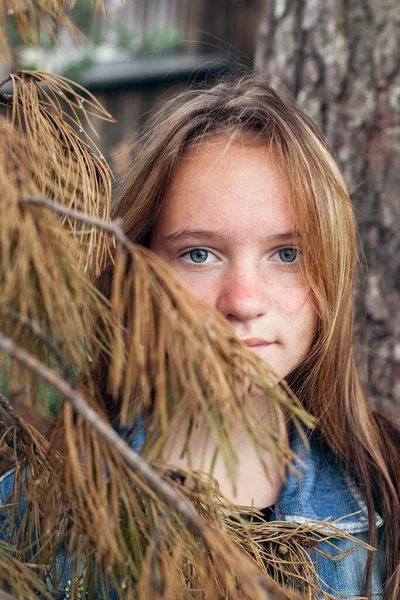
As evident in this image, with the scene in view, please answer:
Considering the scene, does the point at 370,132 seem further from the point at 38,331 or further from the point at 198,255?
the point at 38,331

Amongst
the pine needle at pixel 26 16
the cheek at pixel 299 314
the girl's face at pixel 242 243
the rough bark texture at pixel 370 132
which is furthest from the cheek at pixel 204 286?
the rough bark texture at pixel 370 132

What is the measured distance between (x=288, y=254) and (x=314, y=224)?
0.24ft

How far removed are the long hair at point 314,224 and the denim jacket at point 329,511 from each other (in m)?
0.03

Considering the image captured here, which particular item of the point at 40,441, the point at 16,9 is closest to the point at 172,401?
the point at 40,441

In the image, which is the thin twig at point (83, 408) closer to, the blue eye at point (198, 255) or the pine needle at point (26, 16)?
the pine needle at point (26, 16)

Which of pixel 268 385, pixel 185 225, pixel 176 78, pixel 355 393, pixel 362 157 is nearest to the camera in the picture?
pixel 268 385

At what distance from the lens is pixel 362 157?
5.94 ft

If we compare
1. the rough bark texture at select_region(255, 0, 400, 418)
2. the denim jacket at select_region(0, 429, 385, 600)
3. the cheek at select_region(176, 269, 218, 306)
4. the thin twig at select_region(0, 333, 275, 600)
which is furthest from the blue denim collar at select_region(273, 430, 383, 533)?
the thin twig at select_region(0, 333, 275, 600)

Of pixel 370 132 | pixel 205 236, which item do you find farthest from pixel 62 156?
pixel 370 132

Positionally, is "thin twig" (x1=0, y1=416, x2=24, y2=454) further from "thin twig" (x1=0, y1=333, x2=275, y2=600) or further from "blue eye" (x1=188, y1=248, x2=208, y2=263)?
"blue eye" (x1=188, y1=248, x2=208, y2=263)

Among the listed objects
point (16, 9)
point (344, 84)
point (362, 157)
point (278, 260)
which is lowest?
point (278, 260)

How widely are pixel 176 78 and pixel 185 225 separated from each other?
3.78 m

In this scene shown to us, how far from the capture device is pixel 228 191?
110cm

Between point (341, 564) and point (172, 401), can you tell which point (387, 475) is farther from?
point (172, 401)
